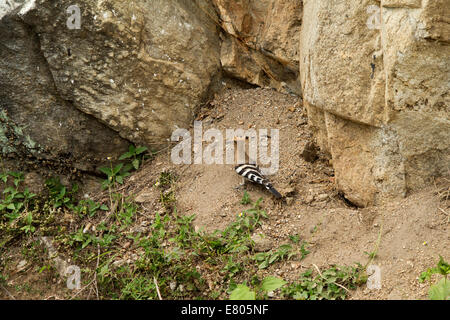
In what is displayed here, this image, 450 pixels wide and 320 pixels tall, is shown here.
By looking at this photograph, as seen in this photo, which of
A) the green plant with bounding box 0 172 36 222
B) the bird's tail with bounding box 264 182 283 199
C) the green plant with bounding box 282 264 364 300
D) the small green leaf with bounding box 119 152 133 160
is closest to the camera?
the green plant with bounding box 282 264 364 300

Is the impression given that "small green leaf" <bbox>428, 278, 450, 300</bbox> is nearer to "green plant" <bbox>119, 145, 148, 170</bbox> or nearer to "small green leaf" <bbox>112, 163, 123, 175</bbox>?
"green plant" <bbox>119, 145, 148, 170</bbox>

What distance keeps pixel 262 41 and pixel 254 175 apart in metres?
1.89

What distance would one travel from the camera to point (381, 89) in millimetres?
4047

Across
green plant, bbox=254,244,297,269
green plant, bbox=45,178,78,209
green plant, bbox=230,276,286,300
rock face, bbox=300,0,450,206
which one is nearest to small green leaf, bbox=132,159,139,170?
green plant, bbox=45,178,78,209

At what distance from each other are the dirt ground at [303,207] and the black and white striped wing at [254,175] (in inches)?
5.1

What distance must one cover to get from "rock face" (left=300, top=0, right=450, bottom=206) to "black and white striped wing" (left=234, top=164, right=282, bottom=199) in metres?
0.71

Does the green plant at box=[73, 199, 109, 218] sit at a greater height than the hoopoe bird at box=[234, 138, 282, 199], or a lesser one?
lesser

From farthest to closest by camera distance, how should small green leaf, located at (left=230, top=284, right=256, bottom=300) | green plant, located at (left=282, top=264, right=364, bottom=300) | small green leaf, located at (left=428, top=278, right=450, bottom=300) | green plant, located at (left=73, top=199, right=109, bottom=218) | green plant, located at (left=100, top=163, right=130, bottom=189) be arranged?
green plant, located at (left=100, top=163, right=130, bottom=189)
green plant, located at (left=73, top=199, right=109, bottom=218)
green plant, located at (left=282, top=264, right=364, bottom=300)
small green leaf, located at (left=230, top=284, right=256, bottom=300)
small green leaf, located at (left=428, top=278, right=450, bottom=300)

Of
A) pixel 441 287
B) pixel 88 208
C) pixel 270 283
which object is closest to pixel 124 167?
pixel 88 208

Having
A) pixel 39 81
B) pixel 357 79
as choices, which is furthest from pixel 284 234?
pixel 39 81

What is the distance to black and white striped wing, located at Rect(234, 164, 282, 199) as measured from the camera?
15.3 ft

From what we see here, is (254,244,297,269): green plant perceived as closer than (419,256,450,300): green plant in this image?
No

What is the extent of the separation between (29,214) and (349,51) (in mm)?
3731

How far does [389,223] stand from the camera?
160 inches
